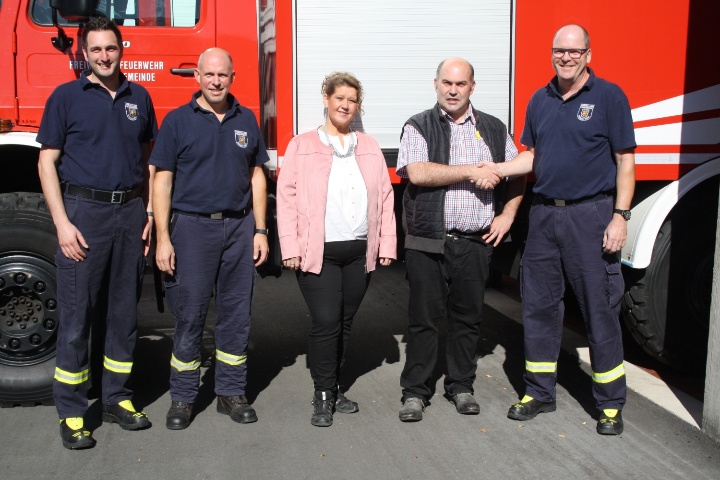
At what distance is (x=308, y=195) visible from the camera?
14.5 ft

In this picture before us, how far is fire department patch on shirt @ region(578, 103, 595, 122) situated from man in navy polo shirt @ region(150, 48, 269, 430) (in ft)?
5.37

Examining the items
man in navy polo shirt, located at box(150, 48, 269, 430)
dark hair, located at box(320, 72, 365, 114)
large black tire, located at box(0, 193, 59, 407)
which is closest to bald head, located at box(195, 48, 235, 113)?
man in navy polo shirt, located at box(150, 48, 269, 430)

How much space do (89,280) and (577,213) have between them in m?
2.46

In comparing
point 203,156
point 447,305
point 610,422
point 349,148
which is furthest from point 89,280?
point 610,422

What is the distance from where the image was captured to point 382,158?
15.0 ft

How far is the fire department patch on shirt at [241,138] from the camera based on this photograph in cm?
443

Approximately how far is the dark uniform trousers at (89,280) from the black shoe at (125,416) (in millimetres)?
217

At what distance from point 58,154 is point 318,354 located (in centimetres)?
162

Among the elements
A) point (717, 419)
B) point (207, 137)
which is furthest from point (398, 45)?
point (717, 419)

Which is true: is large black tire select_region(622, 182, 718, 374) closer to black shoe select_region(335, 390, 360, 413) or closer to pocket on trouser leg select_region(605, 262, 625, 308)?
pocket on trouser leg select_region(605, 262, 625, 308)

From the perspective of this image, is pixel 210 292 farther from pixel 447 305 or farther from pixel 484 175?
pixel 484 175

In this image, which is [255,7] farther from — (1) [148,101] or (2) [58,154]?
(2) [58,154]

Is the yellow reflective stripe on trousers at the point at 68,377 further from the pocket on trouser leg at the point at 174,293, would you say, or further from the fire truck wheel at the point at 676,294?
the fire truck wheel at the point at 676,294

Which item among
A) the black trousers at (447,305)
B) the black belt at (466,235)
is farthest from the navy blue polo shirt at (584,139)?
the black trousers at (447,305)
